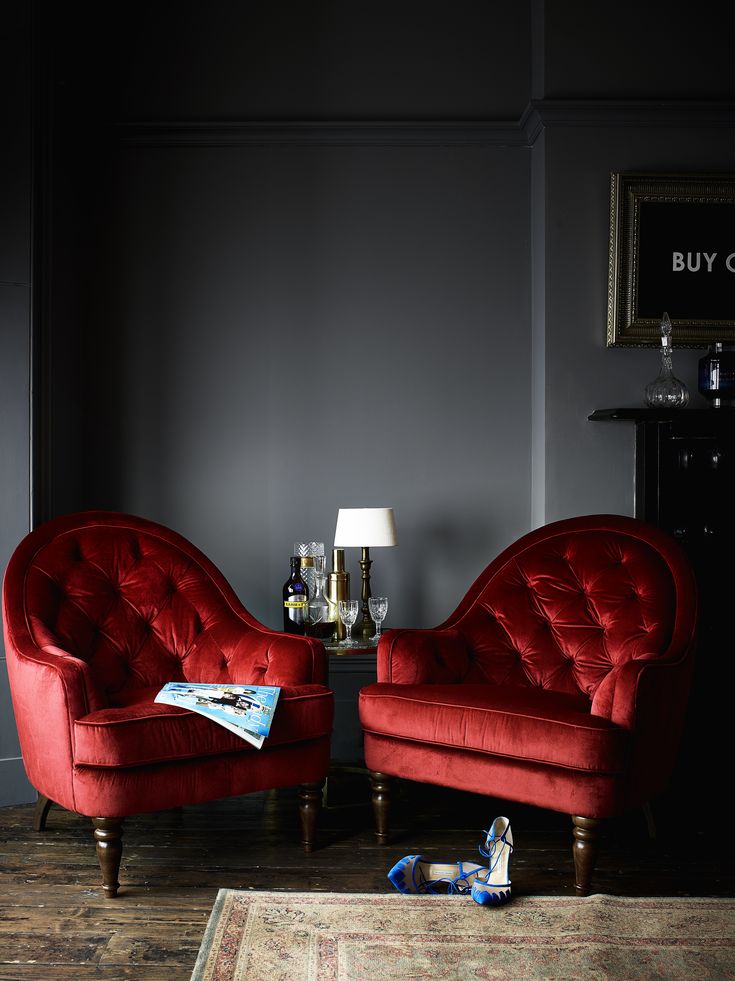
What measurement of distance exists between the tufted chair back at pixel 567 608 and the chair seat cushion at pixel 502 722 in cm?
15

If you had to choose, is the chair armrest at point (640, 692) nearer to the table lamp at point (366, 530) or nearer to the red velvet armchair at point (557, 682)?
the red velvet armchair at point (557, 682)

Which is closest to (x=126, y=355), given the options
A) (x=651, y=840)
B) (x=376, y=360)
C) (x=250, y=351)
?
(x=250, y=351)

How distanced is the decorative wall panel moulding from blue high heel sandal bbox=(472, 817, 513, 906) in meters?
2.79

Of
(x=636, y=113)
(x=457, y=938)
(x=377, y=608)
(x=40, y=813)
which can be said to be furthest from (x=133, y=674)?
(x=636, y=113)

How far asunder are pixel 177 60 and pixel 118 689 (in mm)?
2677

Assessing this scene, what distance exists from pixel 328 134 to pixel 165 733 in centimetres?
264

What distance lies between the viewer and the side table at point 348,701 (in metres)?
3.65

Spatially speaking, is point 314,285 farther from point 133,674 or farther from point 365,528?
point 133,674

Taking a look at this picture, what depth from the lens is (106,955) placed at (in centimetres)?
200

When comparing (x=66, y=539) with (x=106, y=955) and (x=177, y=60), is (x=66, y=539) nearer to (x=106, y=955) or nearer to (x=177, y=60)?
(x=106, y=955)

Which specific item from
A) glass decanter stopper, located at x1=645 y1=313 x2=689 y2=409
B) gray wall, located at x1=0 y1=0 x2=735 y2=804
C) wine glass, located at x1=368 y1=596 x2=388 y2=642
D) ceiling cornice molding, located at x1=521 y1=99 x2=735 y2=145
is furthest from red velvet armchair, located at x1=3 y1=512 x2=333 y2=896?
ceiling cornice molding, located at x1=521 y1=99 x2=735 y2=145

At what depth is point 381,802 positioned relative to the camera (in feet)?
8.73

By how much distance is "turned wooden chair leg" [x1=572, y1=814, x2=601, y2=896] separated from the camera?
230cm

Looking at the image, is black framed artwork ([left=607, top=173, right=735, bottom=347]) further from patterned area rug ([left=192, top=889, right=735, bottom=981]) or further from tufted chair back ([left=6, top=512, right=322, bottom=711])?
patterned area rug ([left=192, top=889, right=735, bottom=981])
